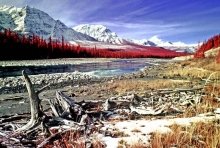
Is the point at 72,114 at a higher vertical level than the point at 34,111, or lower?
lower

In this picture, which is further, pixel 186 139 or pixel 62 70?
pixel 62 70

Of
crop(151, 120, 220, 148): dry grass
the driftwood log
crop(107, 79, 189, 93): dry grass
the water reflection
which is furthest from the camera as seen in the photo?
the water reflection

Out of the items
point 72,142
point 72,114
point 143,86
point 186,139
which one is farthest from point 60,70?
point 186,139

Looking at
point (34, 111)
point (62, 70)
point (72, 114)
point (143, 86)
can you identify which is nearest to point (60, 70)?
point (62, 70)

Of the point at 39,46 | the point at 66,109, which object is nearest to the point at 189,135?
the point at 66,109

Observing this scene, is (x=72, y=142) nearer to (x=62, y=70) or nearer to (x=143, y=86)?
(x=143, y=86)

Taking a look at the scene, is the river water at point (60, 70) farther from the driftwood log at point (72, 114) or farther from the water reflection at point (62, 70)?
the driftwood log at point (72, 114)

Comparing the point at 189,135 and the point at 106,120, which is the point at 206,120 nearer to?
the point at 189,135

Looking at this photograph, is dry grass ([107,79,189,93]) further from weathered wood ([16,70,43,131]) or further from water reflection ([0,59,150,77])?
water reflection ([0,59,150,77])

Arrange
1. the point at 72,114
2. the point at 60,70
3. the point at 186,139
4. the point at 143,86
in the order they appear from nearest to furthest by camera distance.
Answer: the point at 186,139 → the point at 72,114 → the point at 143,86 → the point at 60,70

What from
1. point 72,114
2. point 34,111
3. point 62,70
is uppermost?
point 62,70

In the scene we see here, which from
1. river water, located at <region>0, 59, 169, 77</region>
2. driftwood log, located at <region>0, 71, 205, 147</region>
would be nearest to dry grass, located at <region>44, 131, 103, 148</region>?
driftwood log, located at <region>0, 71, 205, 147</region>

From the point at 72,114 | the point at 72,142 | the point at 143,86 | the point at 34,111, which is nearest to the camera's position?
the point at 72,142

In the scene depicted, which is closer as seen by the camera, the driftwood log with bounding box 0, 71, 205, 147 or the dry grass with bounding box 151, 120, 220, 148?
the dry grass with bounding box 151, 120, 220, 148
